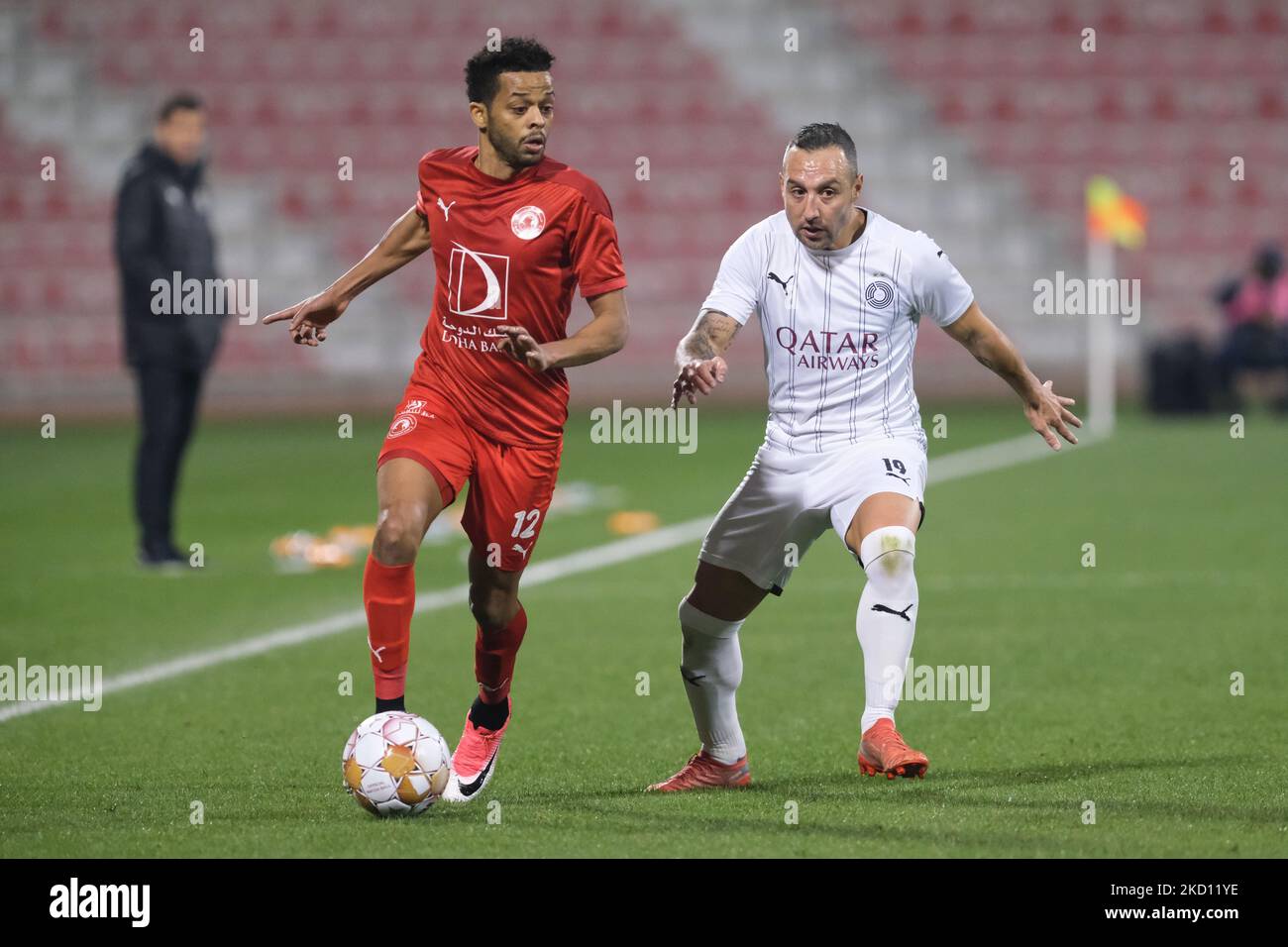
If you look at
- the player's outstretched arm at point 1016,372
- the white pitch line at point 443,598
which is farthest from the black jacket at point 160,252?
the player's outstretched arm at point 1016,372

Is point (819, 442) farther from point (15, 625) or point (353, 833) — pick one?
point (15, 625)

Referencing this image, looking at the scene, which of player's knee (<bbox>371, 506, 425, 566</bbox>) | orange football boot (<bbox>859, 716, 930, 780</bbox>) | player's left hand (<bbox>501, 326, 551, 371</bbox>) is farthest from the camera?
orange football boot (<bbox>859, 716, 930, 780</bbox>)

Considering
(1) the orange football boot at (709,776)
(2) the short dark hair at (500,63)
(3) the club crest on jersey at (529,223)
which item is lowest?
(1) the orange football boot at (709,776)

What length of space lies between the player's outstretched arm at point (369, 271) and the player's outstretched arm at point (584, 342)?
538 millimetres

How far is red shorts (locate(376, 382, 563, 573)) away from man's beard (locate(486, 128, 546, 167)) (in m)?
0.69

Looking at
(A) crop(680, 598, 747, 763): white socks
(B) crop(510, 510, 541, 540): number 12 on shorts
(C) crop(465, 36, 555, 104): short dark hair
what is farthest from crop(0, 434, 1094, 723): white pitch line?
(C) crop(465, 36, 555, 104): short dark hair

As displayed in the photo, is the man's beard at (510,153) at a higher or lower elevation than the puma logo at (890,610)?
higher

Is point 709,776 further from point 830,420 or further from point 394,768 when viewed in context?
point 830,420

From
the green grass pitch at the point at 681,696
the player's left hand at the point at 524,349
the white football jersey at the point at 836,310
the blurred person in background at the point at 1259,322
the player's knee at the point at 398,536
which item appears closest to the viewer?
the green grass pitch at the point at 681,696

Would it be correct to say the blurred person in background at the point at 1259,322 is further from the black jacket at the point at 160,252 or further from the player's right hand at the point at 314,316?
the player's right hand at the point at 314,316

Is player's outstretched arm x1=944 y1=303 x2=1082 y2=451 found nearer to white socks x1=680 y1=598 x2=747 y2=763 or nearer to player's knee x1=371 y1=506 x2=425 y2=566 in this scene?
white socks x1=680 y1=598 x2=747 y2=763

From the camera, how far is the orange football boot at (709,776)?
219 inches

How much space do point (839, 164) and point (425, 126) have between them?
69.7ft

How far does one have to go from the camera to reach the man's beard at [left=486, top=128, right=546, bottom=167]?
563 centimetres
